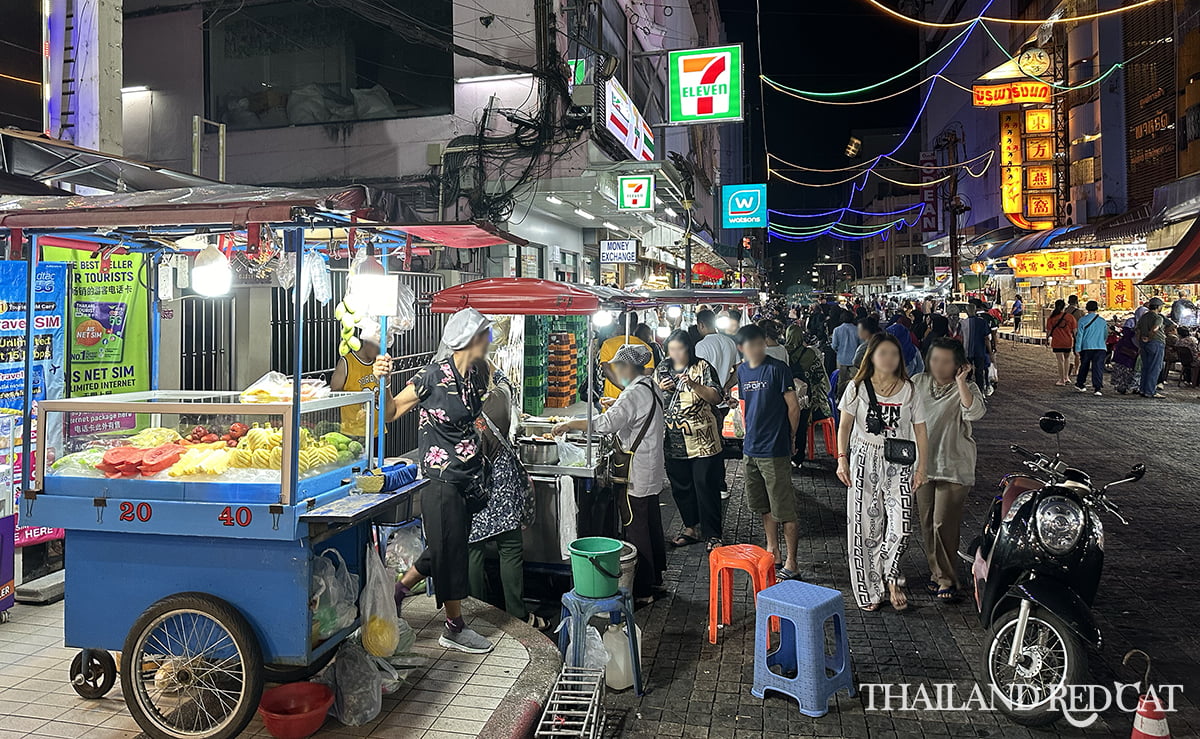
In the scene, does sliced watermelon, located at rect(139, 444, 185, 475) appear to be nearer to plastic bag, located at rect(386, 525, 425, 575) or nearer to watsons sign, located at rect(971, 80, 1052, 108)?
plastic bag, located at rect(386, 525, 425, 575)

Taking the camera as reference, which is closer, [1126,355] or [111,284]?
[111,284]

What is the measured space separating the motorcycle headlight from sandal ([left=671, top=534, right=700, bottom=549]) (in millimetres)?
A: 4045

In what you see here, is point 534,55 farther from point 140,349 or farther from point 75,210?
point 75,210

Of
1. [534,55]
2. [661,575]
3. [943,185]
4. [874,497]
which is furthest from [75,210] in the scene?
[943,185]

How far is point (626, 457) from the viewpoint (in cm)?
704

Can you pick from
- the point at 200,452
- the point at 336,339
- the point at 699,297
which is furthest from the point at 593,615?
the point at 699,297

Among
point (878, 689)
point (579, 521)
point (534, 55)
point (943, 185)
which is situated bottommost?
point (878, 689)

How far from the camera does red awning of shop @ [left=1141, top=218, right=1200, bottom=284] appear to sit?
7578 millimetres

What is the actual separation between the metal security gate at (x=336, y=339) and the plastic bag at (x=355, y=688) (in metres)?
4.08

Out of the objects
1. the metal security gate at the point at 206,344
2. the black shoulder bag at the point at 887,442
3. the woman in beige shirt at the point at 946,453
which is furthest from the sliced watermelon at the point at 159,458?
the woman in beige shirt at the point at 946,453

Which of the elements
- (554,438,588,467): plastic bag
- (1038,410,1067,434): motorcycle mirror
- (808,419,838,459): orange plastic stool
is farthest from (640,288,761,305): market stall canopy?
(1038,410,1067,434): motorcycle mirror

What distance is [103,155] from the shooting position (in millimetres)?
7539

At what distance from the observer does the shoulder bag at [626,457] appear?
691cm

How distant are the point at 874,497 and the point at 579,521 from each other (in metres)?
2.34
